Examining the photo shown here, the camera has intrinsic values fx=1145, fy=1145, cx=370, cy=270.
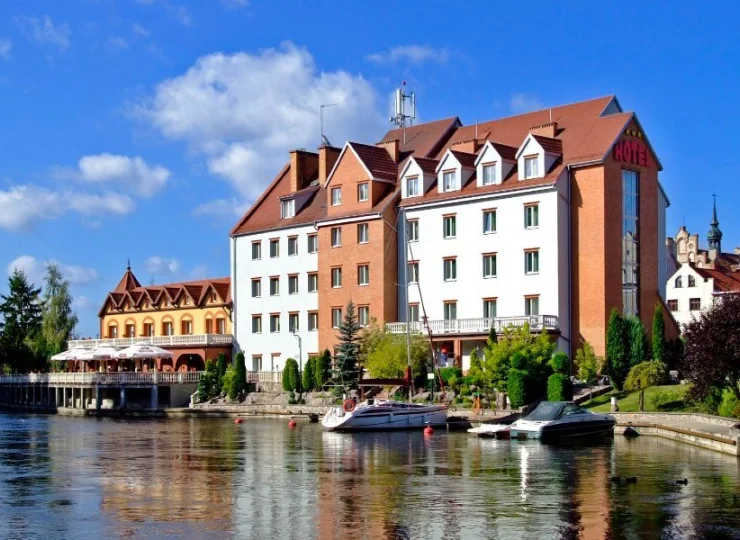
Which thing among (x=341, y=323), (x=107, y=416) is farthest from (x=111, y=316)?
(x=341, y=323)

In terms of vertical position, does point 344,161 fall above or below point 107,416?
above

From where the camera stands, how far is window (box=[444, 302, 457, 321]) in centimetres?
7775

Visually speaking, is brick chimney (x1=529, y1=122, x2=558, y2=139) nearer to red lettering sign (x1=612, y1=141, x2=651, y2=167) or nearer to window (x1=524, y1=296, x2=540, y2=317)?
red lettering sign (x1=612, y1=141, x2=651, y2=167)

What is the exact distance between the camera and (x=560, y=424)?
5103cm

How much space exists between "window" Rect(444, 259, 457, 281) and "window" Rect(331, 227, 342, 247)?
9.89m

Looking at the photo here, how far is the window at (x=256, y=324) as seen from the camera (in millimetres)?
92938

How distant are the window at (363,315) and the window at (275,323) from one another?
1029cm

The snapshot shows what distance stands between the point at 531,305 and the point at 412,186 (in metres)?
13.7

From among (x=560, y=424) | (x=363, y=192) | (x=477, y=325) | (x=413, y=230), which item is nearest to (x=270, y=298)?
(x=363, y=192)

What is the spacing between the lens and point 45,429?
69.6 metres

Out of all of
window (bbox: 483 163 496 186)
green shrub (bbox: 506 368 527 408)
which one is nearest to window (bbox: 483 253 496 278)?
window (bbox: 483 163 496 186)

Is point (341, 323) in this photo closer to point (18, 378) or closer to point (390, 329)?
point (390, 329)

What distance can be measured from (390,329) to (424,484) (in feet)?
147

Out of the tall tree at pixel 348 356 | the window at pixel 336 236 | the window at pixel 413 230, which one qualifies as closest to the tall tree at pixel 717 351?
the tall tree at pixel 348 356
